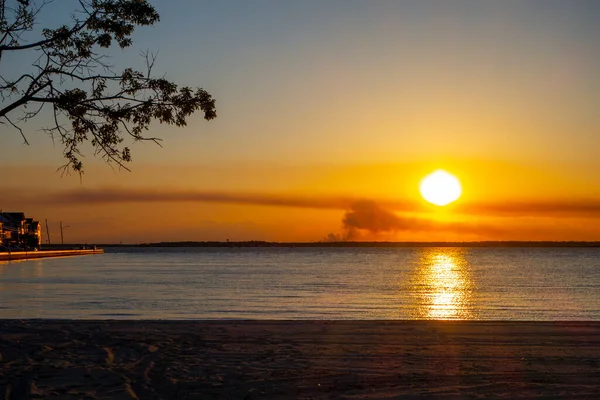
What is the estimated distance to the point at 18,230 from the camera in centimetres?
16950

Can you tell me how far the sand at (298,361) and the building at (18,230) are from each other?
490 ft

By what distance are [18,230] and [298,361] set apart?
169056 mm

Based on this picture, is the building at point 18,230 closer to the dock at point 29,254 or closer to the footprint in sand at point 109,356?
the dock at point 29,254

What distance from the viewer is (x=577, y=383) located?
11.7 m

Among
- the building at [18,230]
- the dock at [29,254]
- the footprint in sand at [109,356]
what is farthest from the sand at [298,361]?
the building at [18,230]

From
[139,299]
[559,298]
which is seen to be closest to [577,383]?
[139,299]

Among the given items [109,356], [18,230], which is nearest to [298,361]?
[109,356]

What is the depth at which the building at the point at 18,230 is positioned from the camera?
161m

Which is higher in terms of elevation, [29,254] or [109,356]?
[29,254]

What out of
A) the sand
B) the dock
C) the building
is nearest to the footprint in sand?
the sand

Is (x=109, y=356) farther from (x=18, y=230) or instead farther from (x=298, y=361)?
(x=18, y=230)

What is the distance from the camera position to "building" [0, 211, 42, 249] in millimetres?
161000

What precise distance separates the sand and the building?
149 metres

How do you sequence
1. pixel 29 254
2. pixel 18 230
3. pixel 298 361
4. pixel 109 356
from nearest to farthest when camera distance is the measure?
1. pixel 298 361
2. pixel 109 356
3. pixel 29 254
4. pixel 18 230
